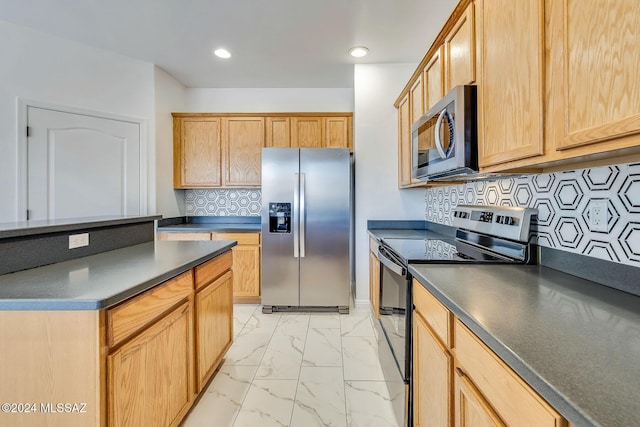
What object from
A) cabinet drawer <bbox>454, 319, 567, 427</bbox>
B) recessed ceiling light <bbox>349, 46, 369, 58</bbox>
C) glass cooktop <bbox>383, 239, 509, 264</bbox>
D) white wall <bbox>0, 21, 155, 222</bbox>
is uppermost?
recessed ceiling light <bbox>349, 46, 369, 58</bbox>

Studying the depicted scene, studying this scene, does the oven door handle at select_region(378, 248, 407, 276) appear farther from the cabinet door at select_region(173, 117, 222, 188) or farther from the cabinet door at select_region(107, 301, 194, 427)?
the cabinet door at select_region(173, 117, 222, 188)

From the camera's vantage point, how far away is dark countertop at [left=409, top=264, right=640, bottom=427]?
50cm

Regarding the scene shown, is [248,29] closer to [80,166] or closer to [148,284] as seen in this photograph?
[80,166]

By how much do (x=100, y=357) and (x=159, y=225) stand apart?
2.68 meters

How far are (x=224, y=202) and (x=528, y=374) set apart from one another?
12.4 feet

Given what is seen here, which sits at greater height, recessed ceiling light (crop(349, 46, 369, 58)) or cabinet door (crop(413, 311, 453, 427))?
recessed ceiling light (crop(349, 46, 369, 58))

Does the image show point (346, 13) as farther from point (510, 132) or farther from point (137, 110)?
point (137, 110)

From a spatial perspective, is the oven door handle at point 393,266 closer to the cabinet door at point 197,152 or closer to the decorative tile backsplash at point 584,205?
the decorative tile backsplash at point 584,205

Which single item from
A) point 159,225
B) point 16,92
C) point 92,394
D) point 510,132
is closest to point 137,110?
point 16,92

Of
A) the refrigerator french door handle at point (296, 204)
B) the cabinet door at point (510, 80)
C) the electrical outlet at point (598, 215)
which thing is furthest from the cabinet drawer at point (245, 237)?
the electrical outlet at point (598, 215)

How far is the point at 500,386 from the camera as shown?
722mm

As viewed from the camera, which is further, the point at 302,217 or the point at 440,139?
the point at 302,217

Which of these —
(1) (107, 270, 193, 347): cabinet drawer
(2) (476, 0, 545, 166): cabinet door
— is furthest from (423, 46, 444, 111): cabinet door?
(1) (107, 270, 193, 347): cabinet drawer

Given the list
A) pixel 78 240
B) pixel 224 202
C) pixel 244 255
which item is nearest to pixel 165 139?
pixel 224 202
